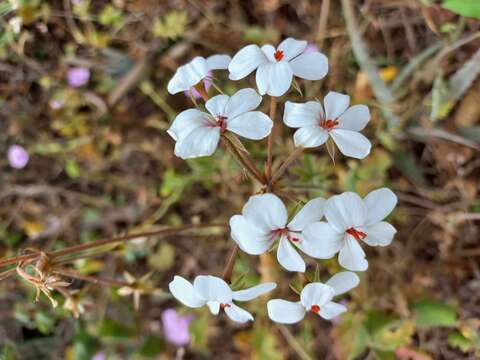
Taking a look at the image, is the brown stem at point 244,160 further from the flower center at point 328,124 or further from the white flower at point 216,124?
the flower center at point 328,124

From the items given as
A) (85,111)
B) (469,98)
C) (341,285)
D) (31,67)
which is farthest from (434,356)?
(31,67)

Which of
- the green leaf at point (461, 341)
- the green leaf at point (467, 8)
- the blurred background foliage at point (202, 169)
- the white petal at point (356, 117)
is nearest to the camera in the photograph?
the white petal at point (356, 117)

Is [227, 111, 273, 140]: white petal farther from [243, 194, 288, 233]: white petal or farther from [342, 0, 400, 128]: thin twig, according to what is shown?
[342, 0, 400, 128]: thin twig

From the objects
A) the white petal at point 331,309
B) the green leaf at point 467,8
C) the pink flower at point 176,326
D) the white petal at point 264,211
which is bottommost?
the pink flower at point 176,326

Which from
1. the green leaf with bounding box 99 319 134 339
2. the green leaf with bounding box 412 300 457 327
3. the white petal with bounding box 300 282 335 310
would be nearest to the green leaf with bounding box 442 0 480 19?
the white petal with bounding box 300 282 335 310

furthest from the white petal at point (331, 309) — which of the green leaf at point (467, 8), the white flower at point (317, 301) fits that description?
the green leaf at point (467, 8)

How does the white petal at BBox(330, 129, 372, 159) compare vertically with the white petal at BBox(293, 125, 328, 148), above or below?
below

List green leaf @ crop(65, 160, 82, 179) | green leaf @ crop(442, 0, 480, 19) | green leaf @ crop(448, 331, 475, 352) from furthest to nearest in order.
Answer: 1. green leaf @ crop(65, 160, 82, 179)
2. green leaf @ crop(448, 331, 475, 352)
3. green leaf @ crop(442, 0, 480, 19)
